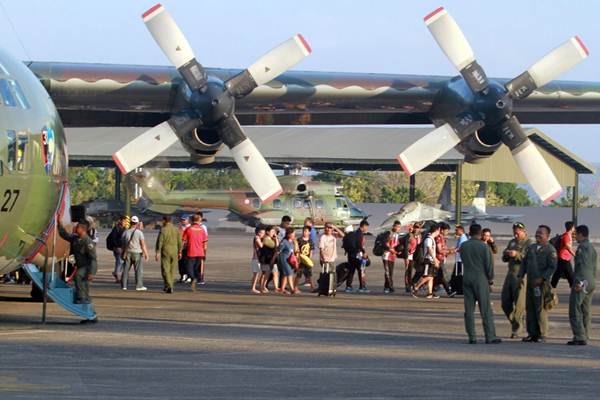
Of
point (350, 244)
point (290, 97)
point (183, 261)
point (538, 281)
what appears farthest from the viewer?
point (183, 261)

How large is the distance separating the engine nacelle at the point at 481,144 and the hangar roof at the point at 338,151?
31235 millimetres

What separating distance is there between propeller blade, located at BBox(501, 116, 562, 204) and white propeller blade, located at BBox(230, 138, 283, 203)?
4426 mm

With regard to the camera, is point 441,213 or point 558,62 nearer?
point 558,62

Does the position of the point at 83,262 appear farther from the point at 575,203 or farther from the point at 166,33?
the point at 575,203

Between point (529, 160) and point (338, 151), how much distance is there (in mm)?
39576

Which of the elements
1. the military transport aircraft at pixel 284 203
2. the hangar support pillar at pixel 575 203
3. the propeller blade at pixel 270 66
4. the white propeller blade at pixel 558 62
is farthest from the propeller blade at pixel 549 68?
the military transport aircraft at pixel 284 203

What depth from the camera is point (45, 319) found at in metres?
16.9

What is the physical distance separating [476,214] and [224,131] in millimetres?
49122

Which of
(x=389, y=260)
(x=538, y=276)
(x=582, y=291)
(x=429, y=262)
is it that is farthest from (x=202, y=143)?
(x=582, y=291)

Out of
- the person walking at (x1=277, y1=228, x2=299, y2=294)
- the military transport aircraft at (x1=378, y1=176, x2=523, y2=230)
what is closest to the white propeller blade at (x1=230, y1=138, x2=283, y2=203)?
the person walking at (x1=277, y1=228, x2=299, y2=294)

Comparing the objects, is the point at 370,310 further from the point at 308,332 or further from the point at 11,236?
the point at 11,236

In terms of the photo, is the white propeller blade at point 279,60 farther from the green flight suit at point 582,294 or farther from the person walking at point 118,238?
the green flight suit at point 582,294

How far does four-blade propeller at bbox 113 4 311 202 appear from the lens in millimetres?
21203

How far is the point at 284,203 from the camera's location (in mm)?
60000
